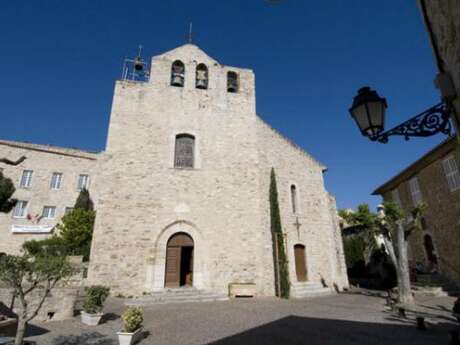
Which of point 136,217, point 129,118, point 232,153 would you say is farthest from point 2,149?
point 232,153

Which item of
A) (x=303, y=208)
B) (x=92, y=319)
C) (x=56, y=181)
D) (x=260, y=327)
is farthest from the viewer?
(x=56, y=181)

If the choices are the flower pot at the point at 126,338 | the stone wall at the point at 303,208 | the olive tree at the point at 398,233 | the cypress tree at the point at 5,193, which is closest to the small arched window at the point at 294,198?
the stone wall at the point at 303,208

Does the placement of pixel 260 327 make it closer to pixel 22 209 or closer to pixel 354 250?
pixel 354 250

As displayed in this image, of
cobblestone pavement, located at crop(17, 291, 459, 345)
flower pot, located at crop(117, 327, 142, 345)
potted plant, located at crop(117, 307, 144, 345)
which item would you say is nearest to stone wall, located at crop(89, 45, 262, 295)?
cobblestone pavement, located at crop(17, 291, 459, 345)

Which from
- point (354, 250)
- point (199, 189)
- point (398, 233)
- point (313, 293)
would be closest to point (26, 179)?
point (199, 189)

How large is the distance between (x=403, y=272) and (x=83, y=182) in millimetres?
23493

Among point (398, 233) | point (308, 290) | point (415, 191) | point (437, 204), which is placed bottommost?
A: point (308, 290)

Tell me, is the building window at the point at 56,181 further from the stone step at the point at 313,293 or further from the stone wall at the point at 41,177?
the stone step at the point at 313,293

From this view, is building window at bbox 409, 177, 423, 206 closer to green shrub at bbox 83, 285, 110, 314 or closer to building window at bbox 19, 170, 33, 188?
green shrub at bbox 83, 285, 110, 314

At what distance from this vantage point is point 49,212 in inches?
821

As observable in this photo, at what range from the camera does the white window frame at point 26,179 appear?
20.5 meters

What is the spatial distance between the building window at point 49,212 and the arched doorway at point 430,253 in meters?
26.0

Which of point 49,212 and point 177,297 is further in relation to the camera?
point 49,212

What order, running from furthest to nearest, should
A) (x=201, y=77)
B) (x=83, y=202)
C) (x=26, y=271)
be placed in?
1. (x=83, y=202)
2. (x=201, y=77)
3. (x=26, y=271)
